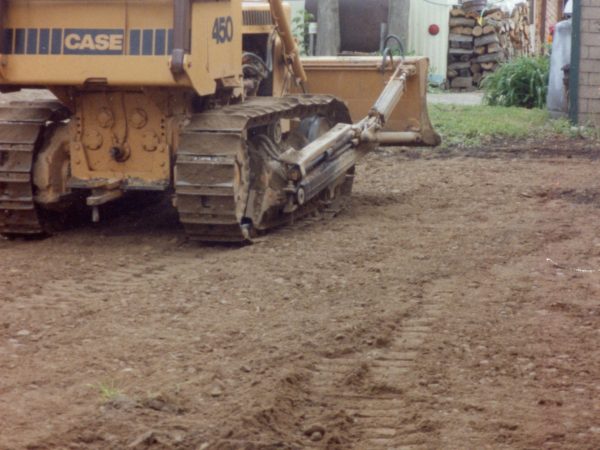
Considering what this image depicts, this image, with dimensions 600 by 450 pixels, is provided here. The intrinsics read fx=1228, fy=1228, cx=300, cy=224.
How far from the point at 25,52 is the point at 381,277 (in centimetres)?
274

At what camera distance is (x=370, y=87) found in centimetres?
1110

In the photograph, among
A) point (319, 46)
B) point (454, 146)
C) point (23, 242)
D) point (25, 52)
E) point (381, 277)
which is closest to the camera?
point (381, 277)

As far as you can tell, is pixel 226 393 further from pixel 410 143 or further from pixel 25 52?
pixel 410 143

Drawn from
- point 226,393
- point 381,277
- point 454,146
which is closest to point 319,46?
point 454,146

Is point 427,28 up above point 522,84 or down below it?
above

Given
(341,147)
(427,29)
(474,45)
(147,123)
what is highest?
(427,29)

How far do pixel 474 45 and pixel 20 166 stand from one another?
15.8 metres

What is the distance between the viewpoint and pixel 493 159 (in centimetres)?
1320

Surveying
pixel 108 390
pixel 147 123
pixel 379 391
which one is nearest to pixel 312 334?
pixel 379 391

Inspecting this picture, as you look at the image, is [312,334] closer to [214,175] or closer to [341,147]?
[214,175]

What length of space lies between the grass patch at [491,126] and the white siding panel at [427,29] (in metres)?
4.60

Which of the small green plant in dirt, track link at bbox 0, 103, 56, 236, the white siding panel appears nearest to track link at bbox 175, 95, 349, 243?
track link at bbox 0, 103, 56, 236

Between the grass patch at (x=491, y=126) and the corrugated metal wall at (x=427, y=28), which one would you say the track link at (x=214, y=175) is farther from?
the corrugated metal wall at (x=427, y=28)

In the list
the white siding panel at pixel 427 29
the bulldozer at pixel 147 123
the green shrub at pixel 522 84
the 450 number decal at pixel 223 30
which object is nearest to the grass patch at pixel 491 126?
the green shrub at pixel 522 84
